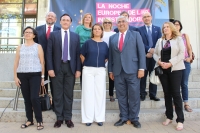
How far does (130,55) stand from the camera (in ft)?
12.1

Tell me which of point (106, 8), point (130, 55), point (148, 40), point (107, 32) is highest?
point (106, 8)

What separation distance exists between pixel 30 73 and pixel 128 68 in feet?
6.26

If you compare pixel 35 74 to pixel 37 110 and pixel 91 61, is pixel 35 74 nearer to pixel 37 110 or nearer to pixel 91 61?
pixel 37 110

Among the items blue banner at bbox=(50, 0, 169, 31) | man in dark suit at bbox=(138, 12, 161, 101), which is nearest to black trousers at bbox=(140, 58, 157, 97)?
man in dark suit at bbox=(138, 12, 161, 101)

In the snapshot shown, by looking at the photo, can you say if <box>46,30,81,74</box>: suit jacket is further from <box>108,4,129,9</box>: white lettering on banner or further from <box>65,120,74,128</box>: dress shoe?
<box>108,4,129,9</box>: white lettering on banner

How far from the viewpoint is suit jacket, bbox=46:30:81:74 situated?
143 inches

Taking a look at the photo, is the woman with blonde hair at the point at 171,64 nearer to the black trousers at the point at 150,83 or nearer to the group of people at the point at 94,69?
the group of people at the point at 94,69

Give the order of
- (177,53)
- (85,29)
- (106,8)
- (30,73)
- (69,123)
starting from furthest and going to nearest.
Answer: (106,8), (85,29), (69,123), (177,53), (30,73)

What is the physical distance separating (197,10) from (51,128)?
23.4 feet

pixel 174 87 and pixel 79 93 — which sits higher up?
pixel 174 87

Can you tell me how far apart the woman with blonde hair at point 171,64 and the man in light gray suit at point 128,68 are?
1.36ft

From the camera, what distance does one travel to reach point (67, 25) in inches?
149

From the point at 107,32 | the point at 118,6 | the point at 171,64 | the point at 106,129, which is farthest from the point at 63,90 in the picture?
the point at 118,6

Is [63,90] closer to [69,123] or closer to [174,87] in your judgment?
[69,123]
